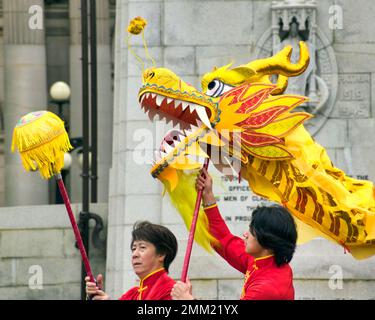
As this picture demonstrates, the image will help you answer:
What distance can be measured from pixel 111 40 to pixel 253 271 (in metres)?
22.3

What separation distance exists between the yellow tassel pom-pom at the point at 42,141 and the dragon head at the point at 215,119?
179 cm

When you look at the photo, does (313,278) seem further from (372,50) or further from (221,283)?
(372,50)

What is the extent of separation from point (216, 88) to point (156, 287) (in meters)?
3.26

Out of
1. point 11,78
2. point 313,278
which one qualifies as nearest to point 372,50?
point 313,278

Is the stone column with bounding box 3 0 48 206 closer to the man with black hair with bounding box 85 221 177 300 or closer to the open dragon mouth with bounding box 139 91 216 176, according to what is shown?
the open dragon mouth with bounding box 139 91 216 176

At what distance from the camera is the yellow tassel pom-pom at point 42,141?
13586 millimetres

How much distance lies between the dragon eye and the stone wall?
7.65m

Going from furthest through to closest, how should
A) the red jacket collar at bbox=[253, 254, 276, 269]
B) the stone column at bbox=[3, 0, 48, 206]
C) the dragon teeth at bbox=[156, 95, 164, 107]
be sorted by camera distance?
the stone column at bbox=[3, 0, 48, 206]
the dragon teeth at bbox=[156, 95, 164, 107]
the red jacket collar at bbox=[253, 254, 276, 269]

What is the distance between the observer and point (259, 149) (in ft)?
51.9

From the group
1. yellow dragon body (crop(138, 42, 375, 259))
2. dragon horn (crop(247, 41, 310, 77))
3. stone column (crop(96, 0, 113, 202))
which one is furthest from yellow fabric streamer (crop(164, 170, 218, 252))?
stone column (crop(96, 0, 113, 202))

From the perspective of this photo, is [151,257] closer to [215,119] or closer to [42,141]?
[42,141]

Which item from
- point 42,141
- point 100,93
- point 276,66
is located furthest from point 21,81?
point 42,141

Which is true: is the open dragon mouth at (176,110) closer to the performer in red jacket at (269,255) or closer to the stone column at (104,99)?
the performer in red jacket at (269,255)

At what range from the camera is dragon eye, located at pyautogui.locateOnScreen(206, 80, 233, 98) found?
16.1 metres
